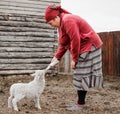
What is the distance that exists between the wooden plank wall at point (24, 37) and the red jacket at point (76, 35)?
741 centimetres

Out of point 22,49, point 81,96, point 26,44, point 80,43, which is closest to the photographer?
point 80,43

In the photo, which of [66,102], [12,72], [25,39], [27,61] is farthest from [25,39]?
[66,102]

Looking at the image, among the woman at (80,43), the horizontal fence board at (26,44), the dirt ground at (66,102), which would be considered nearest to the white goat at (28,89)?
the dirt ground at (66,102)

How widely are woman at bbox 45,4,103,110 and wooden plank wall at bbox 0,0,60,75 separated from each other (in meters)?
7.37

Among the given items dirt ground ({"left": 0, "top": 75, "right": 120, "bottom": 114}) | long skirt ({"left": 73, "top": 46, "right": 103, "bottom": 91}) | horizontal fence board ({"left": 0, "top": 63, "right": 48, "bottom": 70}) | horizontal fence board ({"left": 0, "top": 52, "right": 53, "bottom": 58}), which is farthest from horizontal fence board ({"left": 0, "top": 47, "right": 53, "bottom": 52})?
long skirt ({"left": 73, "top": 46, "right": 103, "bottom": 91})

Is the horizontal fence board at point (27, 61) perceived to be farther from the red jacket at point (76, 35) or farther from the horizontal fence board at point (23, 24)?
the red jacket at point (76, 35)

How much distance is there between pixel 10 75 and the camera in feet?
44.1

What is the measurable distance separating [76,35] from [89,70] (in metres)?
0.68

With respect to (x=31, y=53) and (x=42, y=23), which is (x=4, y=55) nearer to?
(x=31, y=53)

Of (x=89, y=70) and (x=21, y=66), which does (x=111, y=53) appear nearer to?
(x=21, y=66)

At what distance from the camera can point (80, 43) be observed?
605cm

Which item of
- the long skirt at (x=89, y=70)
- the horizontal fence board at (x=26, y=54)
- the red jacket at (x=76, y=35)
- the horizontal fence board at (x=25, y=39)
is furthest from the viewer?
the horizontal fence board at (x=25, y=39)

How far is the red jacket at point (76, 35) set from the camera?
19.0 ft

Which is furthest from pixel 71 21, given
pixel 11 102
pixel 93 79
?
pixel 11 102
